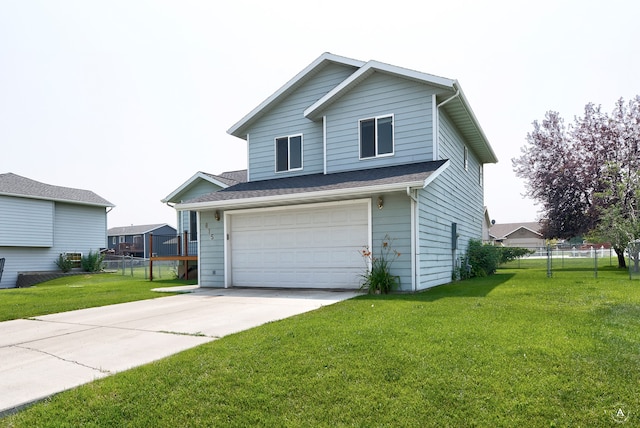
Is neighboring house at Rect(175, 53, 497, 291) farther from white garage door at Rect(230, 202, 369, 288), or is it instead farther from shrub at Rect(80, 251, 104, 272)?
shrub at Rect(80, 251, 104, 272)

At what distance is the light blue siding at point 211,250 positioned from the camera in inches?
486

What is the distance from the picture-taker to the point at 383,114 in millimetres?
11555

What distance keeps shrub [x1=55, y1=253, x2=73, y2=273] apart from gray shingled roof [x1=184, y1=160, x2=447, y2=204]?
1790 centimetres

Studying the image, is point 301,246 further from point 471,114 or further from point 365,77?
point 471,114

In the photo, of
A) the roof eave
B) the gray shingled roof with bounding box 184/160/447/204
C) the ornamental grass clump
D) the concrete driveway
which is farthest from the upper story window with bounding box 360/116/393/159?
the roof eave

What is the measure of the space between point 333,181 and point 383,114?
256 centimetres

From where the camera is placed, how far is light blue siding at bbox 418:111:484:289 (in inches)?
394

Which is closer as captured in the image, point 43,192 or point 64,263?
point 43,192

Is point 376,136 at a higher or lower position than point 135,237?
higher

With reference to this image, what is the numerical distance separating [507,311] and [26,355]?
640 centimetres

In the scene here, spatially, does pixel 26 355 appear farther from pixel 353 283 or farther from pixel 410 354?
pixel 353 283

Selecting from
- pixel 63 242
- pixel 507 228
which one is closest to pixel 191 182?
pixel 63 242

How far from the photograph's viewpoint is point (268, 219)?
453 inches

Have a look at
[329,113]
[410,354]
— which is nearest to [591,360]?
[410,354]
